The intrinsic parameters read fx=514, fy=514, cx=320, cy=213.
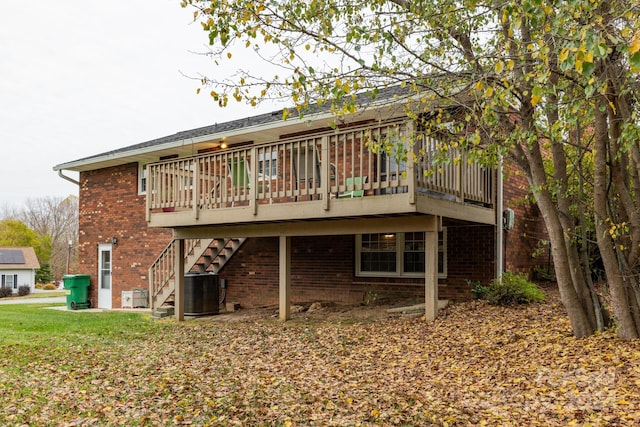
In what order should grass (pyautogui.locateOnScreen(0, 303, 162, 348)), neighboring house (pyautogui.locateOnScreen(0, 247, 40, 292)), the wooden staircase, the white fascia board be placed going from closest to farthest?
1. grass (pyautogui.locateOnScreen(0, 303, 162, 348))
2. the white fascia board
3. the wooden staircase
4. neighboring house (pyautogui.locateOnScreen(0, 247, 40, 292))

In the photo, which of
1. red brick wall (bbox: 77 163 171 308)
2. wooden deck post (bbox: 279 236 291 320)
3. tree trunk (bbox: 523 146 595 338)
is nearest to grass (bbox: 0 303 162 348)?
wooden deck post (bbox: 279 236 291 320)

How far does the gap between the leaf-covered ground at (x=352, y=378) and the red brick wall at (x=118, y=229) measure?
753 cm

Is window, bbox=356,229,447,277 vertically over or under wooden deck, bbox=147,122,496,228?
under

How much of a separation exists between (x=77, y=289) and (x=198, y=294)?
6831 millimetres

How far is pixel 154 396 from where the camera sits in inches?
213

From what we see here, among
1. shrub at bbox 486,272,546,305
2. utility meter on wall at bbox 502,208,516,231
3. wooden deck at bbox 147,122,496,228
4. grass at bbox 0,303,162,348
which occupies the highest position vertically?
wooden deck at bbox 147,122,496,228

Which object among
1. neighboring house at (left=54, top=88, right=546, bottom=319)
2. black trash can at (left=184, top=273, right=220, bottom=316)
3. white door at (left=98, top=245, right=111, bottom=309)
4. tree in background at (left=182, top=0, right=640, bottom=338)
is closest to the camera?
tree in background at (left=182, top=0, right=640, bottom=338)

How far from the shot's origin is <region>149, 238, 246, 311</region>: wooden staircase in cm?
1274

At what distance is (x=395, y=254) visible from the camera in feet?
38.0

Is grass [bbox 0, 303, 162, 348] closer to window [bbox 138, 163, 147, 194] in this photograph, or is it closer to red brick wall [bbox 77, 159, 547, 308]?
red brick wall [bbox 77, 159, 547, 308]

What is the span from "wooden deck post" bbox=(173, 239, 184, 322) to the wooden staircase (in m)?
0.51

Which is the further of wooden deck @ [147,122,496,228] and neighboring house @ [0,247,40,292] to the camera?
neighboring house @ [0,247,40,292]

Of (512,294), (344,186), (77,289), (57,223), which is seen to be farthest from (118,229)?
(57,223)

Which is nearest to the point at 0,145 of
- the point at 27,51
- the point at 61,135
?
the point at 61,135
